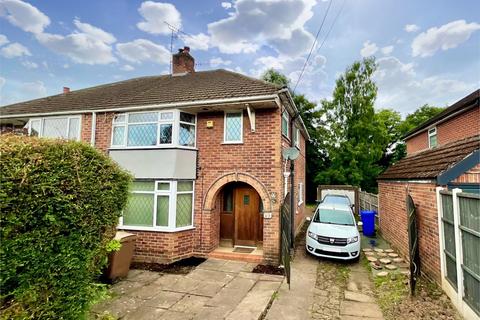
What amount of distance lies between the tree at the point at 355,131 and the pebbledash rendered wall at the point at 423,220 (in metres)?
13.1

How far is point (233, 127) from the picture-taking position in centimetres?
866

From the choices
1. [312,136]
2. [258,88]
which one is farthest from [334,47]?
[312,136]

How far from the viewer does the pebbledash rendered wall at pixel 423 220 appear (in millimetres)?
5785

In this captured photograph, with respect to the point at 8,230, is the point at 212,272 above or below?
below

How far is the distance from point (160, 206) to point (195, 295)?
352 centimetres

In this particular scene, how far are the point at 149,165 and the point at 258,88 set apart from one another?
15.2ft

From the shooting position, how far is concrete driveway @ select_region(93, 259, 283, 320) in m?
4.87

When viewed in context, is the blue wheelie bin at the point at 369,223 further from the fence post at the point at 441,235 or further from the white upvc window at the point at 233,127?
the white upvc window at the point at 233,127

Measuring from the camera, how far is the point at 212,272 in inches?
281

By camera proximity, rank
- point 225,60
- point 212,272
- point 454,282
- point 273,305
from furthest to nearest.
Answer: point 225,60
point 212,272
point 273,305
point 454,282

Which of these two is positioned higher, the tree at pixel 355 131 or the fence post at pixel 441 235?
the tree at pixel 355 131

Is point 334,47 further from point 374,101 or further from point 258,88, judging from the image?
point 374,101

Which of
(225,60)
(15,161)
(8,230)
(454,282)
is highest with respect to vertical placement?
(225,60)

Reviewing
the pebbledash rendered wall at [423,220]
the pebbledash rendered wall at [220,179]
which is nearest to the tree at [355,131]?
the pebbledash rendered wall at [423,220]
